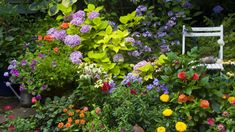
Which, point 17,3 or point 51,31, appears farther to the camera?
point 17,3

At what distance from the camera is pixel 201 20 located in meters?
6.62

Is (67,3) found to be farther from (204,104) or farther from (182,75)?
(204,104)

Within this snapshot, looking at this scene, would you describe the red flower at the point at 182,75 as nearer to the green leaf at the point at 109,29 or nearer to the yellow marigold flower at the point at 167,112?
the yellow marigold flower at the point at 167,112

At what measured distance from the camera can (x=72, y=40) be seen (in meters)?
4.70

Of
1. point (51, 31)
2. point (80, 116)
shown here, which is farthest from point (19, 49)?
point (80, 116)

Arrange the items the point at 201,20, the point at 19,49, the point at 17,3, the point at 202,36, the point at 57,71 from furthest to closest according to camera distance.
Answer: the point at 201,20 → the point at 17,3 → the point at 202,36 → the point at 19,49 → the point at 57,71

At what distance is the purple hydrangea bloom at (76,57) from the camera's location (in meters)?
4.55

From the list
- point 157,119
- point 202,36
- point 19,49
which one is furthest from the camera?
point 202,36

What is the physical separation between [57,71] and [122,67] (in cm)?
76

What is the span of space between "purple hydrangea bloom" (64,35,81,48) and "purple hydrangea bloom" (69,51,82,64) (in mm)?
107

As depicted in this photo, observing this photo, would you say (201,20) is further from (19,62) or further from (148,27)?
(19,62)

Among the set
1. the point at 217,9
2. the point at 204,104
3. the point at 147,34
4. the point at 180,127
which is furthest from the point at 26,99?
the point at 217,9

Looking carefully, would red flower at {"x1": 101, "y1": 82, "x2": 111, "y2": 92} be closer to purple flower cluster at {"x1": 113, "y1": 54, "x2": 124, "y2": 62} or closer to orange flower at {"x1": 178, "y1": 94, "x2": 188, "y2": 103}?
orange flower at {"x1": 178, "y1": 94, "x2": 188, "y2": 103}

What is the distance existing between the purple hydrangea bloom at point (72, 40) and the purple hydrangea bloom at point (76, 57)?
0.11m
